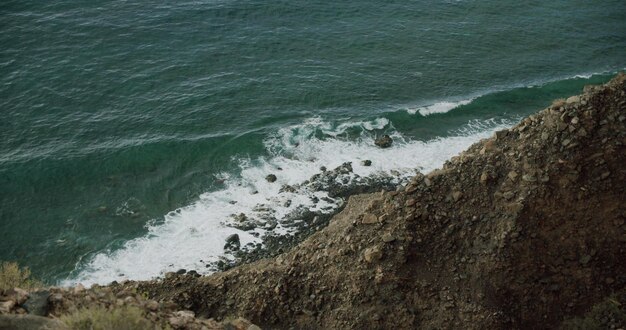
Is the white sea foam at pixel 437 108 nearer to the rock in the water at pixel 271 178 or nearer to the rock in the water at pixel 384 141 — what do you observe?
the rock in the water at pixel 384 141

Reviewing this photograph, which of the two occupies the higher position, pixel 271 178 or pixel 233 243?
pixel 271 178

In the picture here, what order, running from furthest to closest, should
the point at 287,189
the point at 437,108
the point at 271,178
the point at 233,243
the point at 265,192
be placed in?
the point at 437,108
the point at 271,178
the point at 265,192
the point at 287,189
the point at 233,243

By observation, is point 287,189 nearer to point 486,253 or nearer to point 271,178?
point 271,178

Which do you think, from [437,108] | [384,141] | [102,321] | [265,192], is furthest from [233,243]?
[437,108]

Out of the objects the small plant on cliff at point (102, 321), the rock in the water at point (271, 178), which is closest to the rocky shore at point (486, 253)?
the small plant on cliff at point (102, 321)

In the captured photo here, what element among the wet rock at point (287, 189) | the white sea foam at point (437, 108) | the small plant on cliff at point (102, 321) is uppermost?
the small plant on cliff at point (102, 321)

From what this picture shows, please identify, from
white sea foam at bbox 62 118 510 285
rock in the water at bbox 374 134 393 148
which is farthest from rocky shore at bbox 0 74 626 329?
rock in the water at bbox 374 134 393 148
